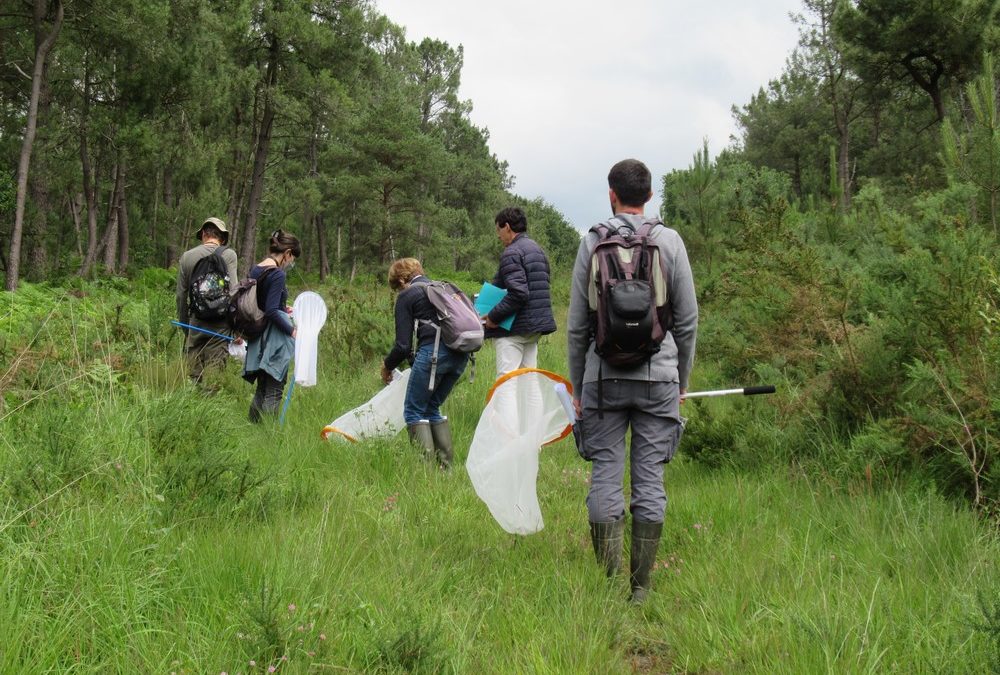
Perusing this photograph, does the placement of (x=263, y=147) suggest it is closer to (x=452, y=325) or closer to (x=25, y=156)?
(x=25, y=156)

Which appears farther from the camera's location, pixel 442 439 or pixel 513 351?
pixel 513 351

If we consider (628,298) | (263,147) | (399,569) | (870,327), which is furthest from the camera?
(263,147)

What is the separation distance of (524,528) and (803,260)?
2.49m

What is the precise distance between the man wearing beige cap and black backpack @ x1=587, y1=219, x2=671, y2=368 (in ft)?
13.0

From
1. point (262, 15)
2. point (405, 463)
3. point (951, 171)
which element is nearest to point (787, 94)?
point (262, 15)

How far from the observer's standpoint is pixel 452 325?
17.1 ft

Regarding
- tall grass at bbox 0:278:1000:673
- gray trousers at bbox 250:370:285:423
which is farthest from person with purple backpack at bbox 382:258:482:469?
gray trousers at bbox 250:370:285:423

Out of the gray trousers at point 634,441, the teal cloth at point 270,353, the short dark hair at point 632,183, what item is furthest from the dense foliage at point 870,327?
the teal cloth at point 270,353

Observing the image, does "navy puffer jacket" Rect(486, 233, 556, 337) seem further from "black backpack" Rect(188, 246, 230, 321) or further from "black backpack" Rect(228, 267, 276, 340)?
"black backpack" Rect(188, 246, 230, 321)

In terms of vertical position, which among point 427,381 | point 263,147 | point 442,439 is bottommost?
point 442,439

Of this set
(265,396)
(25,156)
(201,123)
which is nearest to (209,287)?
(265,396)

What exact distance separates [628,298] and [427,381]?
2567 millimetres

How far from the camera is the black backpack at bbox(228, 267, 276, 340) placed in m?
5.75

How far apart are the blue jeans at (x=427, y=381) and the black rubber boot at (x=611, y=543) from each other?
7.44 feet
